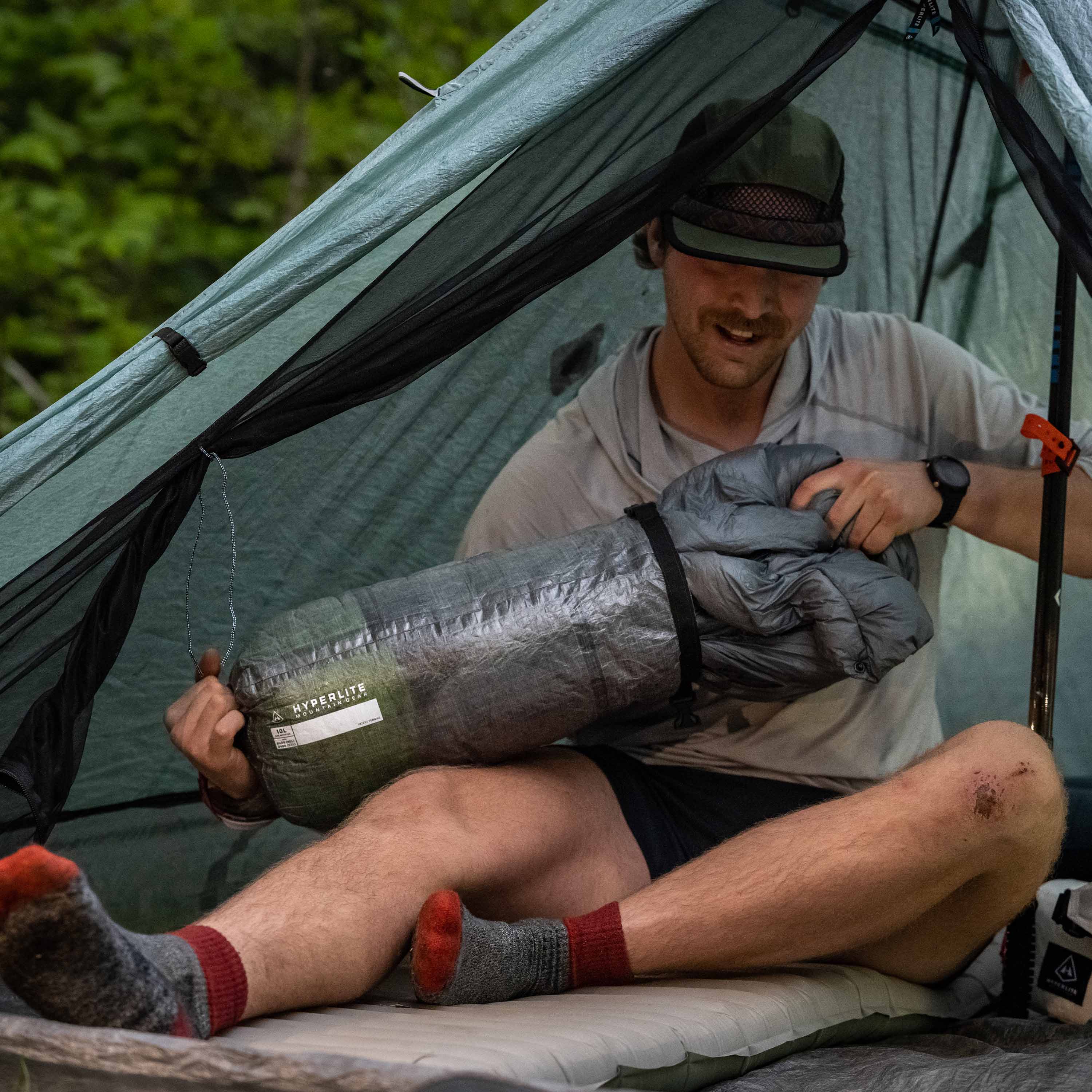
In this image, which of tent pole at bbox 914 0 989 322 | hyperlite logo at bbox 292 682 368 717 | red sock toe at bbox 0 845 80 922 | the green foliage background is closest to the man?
red sock toe at bbox 0 845 80 922

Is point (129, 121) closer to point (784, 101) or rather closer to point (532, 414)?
point (532, 414)

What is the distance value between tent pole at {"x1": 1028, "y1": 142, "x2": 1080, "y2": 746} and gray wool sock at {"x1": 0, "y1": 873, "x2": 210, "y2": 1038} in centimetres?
128

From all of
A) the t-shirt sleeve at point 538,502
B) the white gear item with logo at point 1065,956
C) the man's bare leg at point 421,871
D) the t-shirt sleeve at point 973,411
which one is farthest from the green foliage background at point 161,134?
the white gear item with logo at point 1065,956

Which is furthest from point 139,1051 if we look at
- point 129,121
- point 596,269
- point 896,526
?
point 129,121

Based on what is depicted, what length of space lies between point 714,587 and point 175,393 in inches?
27.3

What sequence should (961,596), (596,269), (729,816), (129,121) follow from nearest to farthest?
(729,816), (596,269), (961,596), (129,121)

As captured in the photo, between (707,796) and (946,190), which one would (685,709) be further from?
(946,190)

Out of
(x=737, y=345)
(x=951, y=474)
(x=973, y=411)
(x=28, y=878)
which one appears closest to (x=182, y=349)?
(x=28, y=878)

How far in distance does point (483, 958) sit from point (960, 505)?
0.92 meters

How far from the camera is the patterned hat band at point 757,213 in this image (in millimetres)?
1825

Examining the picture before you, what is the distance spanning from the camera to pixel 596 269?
7.16ft

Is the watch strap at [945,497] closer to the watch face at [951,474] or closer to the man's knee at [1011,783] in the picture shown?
the watch face at [951,474]

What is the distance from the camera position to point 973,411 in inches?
78.2

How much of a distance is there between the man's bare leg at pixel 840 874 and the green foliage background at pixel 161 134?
3.51m
